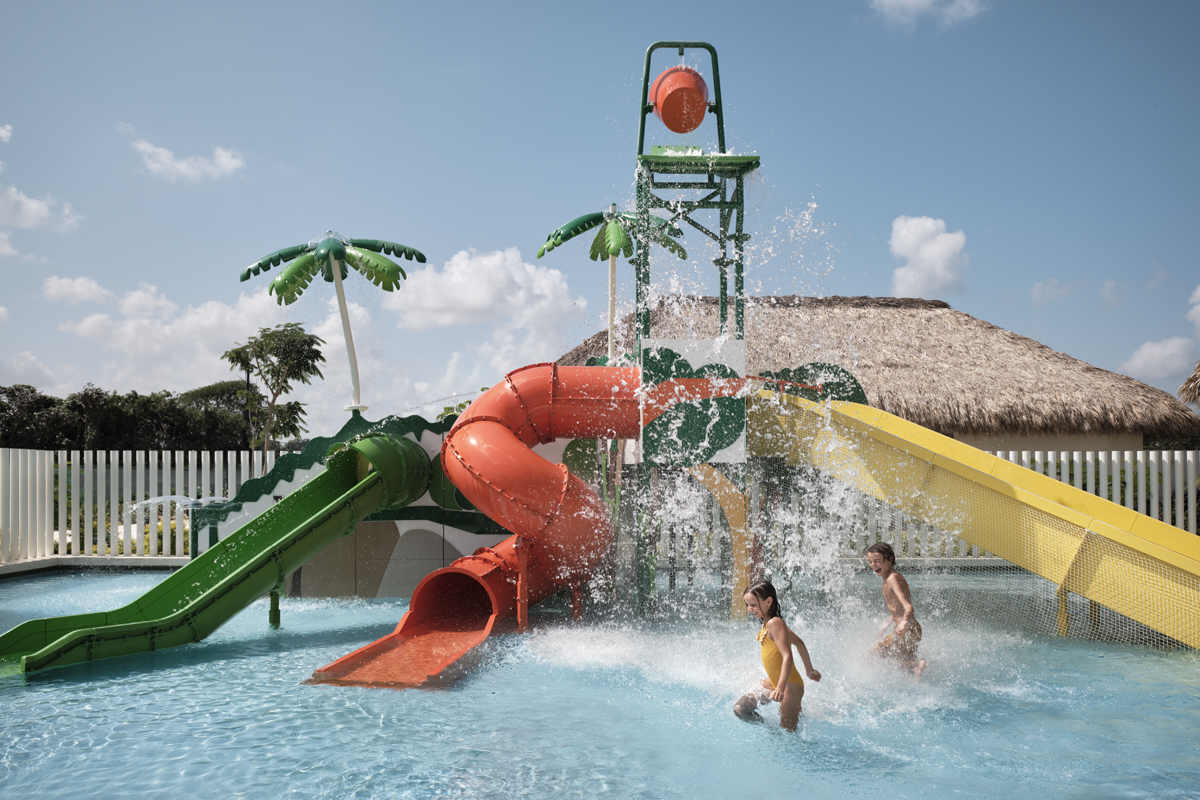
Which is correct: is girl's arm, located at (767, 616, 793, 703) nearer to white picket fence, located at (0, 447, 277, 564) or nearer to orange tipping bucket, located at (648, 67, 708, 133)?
orange tipping bucket, located at (648, 67, 708, 133)

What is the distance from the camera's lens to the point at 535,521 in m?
6.37

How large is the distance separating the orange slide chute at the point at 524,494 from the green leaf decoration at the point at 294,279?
6191mm

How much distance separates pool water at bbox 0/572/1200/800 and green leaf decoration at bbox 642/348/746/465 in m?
1.73

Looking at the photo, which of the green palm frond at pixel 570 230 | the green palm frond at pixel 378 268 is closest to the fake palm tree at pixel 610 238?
the green palm frond at pixel 570 230

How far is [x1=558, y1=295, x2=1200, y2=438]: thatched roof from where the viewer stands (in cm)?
1282

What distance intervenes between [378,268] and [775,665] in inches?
365

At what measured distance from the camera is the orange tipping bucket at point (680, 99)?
24.0 ft

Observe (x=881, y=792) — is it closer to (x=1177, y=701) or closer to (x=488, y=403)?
(x=1177, y=701)

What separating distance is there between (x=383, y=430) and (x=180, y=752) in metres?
4.66

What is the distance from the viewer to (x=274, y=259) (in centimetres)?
1160

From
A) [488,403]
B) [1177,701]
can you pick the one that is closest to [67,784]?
[488,403]

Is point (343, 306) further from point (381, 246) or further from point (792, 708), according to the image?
point (792, 708)

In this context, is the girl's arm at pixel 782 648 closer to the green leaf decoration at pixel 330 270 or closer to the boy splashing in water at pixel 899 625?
the boy splashing in water at pixel 899 625

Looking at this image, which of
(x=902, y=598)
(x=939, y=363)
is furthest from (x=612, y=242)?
(x=939, y=363)
